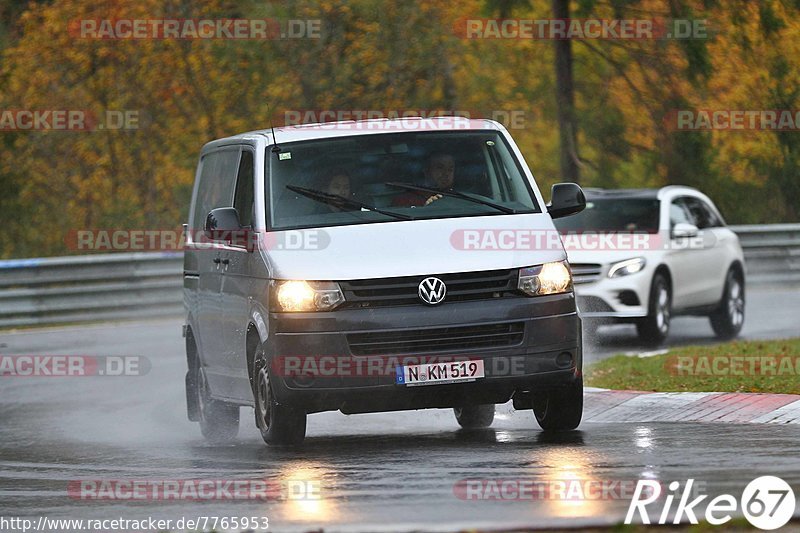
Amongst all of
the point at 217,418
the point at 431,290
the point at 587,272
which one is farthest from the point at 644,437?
the point at 587,272

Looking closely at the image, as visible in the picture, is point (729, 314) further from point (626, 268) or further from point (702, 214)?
point (626, 268)

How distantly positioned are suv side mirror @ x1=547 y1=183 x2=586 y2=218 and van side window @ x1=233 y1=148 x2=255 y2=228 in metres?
2.00

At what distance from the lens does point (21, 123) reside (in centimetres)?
3388

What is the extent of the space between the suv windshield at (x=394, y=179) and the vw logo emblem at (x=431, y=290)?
30.3 inches

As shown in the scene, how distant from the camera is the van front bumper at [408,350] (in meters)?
9.85

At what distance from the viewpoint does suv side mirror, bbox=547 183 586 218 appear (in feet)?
36.1

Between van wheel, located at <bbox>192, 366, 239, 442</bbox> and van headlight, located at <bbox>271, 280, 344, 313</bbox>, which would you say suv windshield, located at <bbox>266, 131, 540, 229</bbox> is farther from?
van wheel, located at <bbox>192, 366, 239, 442</bbox>

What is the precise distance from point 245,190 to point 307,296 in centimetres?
171

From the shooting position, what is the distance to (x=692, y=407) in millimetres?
12023

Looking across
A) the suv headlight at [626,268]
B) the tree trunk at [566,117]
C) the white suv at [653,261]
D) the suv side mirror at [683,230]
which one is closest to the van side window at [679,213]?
the white suv at [653,261]

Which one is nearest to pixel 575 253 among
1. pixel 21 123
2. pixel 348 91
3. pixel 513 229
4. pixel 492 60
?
pixel 513 229

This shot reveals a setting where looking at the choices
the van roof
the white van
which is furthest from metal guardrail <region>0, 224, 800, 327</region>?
the van roof

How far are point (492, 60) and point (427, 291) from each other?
30325 millimetres

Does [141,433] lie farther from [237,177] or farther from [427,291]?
[427,291]
